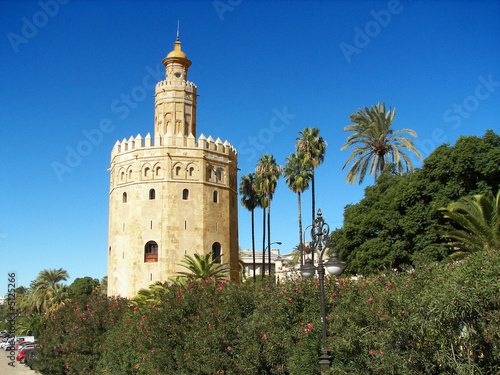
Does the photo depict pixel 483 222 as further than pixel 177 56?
No

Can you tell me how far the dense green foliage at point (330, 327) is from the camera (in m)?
9.69

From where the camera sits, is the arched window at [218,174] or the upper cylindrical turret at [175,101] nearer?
the arched window at [218,174]

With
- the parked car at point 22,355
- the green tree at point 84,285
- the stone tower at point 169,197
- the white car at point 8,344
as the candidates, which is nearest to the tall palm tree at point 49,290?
the white car at point 8,344

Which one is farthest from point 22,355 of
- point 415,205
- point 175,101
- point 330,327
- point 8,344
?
point 330,327

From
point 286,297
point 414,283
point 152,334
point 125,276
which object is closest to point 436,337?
point 414,283

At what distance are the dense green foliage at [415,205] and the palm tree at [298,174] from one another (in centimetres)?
924

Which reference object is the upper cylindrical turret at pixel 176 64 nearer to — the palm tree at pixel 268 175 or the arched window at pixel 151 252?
the palm tree at pixel 268 175

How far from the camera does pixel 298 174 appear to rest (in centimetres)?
4041

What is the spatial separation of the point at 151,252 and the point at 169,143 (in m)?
8.14

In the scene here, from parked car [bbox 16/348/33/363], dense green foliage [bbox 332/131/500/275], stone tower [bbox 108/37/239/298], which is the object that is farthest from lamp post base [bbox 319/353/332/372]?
parked car [bbox 16/348/33/363]

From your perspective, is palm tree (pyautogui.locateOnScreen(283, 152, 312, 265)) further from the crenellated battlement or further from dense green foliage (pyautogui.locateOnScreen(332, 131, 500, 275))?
dense green foliage (pyautogui.locateOnScreen(332, 131, 500, 275))

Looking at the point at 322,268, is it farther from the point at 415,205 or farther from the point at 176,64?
the point at 176,64

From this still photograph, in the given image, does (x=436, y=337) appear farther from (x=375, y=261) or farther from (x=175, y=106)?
(x=175, y=106)

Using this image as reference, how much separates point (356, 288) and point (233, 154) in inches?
1134
